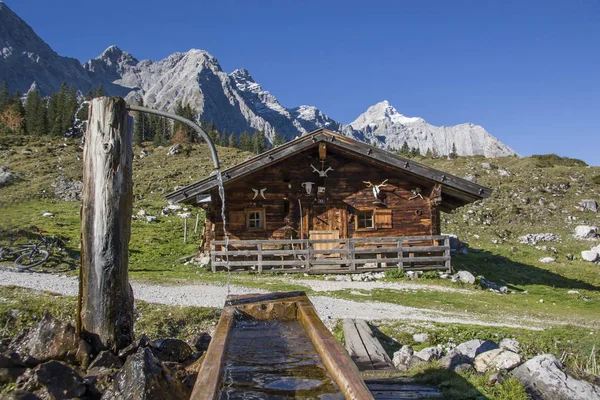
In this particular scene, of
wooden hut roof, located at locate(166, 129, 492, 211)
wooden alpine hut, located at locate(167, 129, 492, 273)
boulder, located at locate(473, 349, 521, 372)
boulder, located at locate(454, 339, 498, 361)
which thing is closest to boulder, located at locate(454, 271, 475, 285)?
wooden alpine hut, located at locate(167, 129, 492, 273)

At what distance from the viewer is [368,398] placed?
127 inches

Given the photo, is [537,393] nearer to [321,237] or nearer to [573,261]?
[321,237]

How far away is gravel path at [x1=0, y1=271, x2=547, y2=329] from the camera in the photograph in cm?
1033

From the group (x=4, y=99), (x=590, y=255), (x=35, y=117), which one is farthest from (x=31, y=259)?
(x=4, y=99)

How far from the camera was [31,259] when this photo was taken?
16.9m

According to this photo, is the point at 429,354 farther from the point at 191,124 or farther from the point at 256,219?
the point at 256,219

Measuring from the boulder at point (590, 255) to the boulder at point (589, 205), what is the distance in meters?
12.6

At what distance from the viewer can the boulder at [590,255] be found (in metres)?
24.7

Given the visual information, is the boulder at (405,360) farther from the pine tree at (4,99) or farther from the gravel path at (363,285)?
the pine tree at (4,99)

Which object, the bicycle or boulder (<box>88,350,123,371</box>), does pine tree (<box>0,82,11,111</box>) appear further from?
boulder (<box>88,350,123,371</box>)

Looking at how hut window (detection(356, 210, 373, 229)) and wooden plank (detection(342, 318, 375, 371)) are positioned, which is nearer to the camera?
wooden plank (detection(342, 318, 375, 371))

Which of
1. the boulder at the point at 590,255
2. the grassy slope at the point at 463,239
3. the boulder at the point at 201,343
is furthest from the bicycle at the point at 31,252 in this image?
the boulder at the point at 590,255

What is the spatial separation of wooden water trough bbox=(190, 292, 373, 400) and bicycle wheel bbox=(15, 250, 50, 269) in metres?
12.7

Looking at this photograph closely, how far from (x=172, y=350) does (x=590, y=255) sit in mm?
26199
